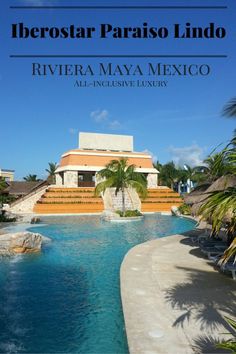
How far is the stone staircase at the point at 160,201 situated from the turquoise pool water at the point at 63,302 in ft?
74.0

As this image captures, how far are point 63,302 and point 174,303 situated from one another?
2.60 meters

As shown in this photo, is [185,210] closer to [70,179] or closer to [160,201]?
[160,201]

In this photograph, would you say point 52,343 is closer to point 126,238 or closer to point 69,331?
point 69,331

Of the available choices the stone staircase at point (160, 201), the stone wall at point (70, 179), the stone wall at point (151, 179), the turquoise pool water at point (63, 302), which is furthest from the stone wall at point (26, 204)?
the turquoise pool water at point (63, 302)

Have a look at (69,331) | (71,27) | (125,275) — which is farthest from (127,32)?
(69,331)

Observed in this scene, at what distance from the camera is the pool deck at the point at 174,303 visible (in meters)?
5.34

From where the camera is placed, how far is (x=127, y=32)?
12109mm

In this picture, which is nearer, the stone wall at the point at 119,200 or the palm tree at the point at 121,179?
the palm tree at the point at 121,179

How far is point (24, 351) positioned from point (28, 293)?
3.05 meters

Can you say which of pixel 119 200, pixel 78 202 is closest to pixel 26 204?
pixel 78 202

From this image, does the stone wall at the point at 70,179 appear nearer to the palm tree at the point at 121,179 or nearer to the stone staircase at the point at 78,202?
the stone staircase at the point at 78,202

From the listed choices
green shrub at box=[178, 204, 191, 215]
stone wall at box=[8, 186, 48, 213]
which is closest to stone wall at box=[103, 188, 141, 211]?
green shrub at box=[178, 204, 191, 215]

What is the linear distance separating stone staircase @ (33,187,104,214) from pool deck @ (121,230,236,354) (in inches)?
907

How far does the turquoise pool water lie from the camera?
594 centimetres
